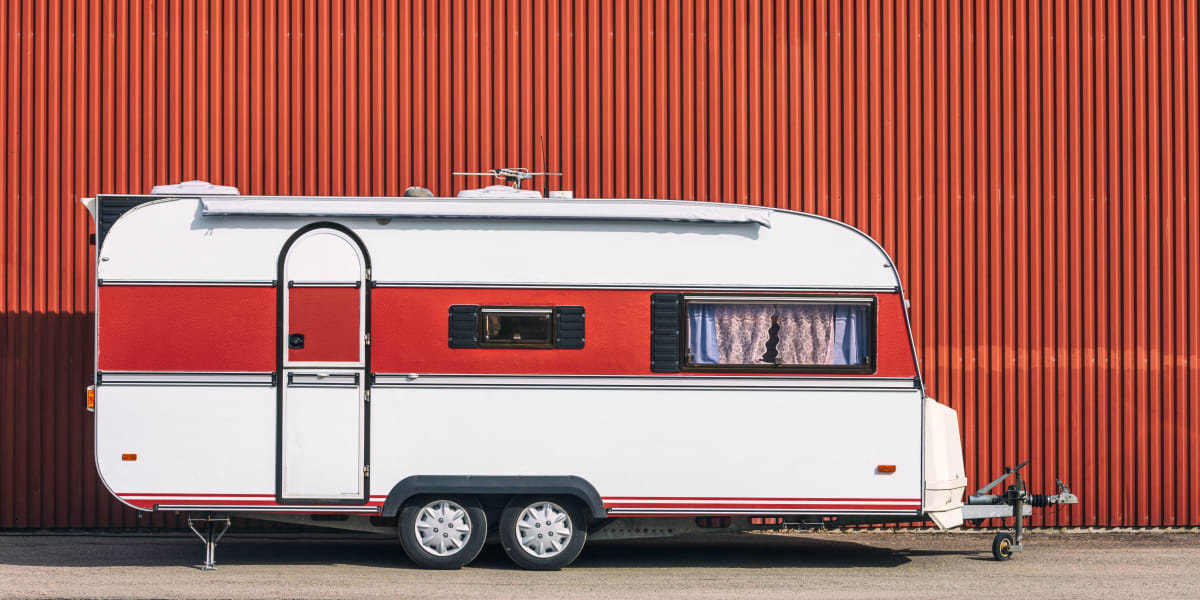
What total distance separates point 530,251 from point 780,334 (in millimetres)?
2096

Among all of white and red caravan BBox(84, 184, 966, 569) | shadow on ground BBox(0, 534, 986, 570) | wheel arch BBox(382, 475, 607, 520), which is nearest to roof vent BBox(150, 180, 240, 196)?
white and red caravan BBox(84, 184, 966, 569)

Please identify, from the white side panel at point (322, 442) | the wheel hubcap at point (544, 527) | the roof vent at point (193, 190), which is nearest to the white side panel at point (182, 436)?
the white side panel at point (322, 442)

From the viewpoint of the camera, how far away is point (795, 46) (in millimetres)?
13266

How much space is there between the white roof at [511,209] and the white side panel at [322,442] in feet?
4.58

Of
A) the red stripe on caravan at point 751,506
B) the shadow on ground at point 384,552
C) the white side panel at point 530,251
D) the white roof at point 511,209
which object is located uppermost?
the white roof at point 511,209

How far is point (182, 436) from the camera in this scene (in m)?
10.2

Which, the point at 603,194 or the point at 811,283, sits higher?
the point at 603,194

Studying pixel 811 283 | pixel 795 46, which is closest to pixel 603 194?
pixel 795 46

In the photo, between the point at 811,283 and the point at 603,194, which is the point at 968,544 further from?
the point at 603,194

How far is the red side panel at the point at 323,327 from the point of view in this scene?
10.3 meters

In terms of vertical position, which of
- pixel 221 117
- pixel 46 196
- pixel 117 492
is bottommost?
pixel 117 492

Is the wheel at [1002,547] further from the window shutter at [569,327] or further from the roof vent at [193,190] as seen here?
the roof vent at [193,190]

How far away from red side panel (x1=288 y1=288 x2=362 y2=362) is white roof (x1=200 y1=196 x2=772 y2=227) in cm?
71

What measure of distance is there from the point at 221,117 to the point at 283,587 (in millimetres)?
5245
